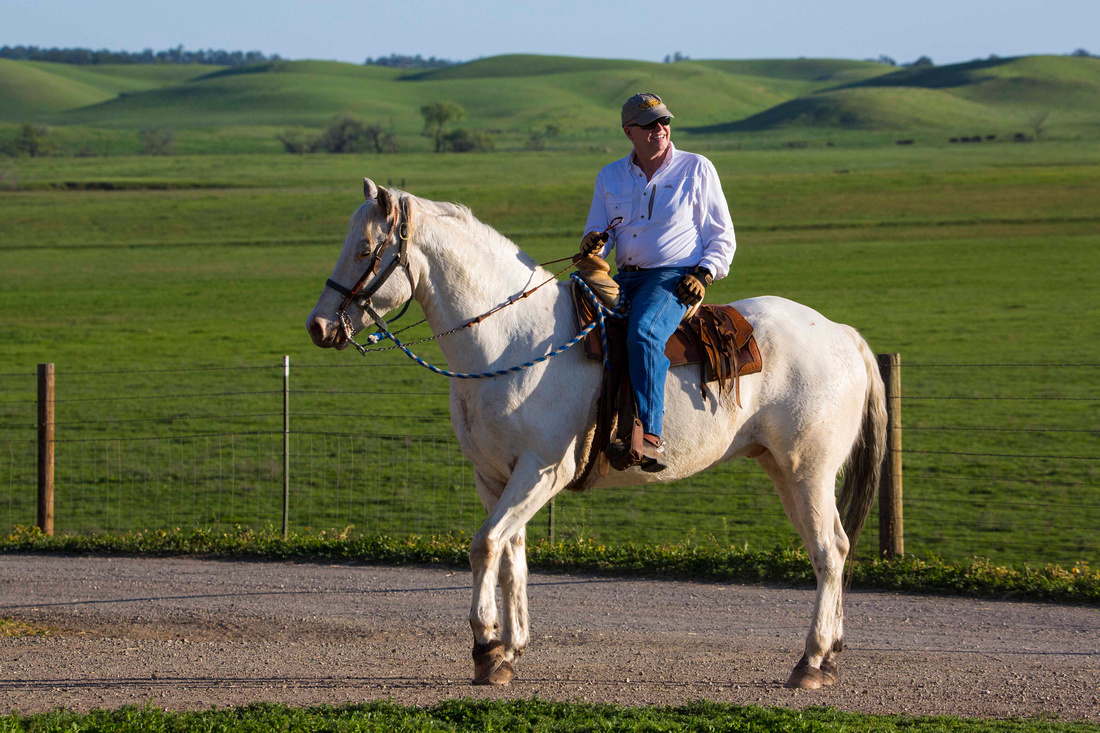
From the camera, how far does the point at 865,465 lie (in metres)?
7.57

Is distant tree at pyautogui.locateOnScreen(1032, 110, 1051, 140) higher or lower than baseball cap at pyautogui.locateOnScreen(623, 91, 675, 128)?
higher

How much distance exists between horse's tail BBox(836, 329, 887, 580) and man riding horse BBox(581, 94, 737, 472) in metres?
1.49

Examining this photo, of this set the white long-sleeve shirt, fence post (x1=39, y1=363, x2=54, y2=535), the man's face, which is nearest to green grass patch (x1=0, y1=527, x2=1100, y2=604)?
fence post (x1=39, y1=363, x2=54, y2=535)

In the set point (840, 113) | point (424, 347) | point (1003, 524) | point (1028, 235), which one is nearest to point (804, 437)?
point (1003, 524)

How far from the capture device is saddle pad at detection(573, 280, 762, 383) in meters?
6.47

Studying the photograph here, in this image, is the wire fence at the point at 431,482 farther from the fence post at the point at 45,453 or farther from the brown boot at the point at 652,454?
the brown boot at the point at 652,454

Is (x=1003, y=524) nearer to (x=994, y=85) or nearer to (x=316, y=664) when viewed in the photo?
(x=316, y=664)

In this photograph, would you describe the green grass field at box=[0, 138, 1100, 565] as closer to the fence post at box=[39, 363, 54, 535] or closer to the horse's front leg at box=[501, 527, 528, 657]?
the fence post at box=[39, 363, 54, 535]

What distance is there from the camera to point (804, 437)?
6871 mm

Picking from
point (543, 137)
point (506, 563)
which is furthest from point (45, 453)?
point (543, 137)

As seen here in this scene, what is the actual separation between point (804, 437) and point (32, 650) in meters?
5.05

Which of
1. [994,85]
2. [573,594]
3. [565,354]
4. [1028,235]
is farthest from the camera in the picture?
[994,85]

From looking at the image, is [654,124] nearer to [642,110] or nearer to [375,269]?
[642,110]

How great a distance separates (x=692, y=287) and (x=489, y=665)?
248cm
